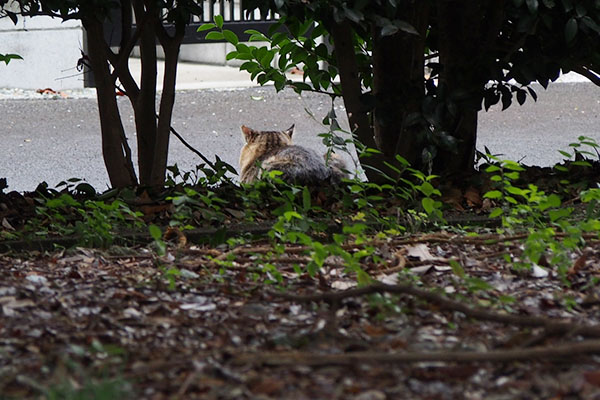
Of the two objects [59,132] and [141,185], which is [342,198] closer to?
[141,185]

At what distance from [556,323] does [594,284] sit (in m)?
0.63

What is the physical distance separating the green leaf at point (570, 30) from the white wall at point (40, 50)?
7925mm

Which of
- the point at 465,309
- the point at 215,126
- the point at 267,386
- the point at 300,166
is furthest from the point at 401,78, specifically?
the point at 215,126

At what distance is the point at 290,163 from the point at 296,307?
2473mm

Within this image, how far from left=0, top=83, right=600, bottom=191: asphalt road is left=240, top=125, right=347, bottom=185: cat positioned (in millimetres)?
1410

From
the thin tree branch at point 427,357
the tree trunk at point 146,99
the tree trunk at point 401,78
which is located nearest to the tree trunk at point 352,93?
the tree trunk at point 401,78

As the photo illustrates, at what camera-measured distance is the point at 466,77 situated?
4.42 m

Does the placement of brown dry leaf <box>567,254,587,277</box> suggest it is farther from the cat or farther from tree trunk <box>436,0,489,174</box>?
the cat

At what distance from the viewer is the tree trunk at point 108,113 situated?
4477 mm

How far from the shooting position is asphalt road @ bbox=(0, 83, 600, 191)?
751cm

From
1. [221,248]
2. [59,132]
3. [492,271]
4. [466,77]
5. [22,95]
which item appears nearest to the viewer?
[492,271]

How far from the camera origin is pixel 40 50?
10836mm

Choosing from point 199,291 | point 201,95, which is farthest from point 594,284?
point 201,95

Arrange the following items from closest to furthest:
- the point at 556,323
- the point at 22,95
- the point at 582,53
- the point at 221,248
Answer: the point at 556,323, the point at 221,248, the point at 582,53, the point at 22,95
